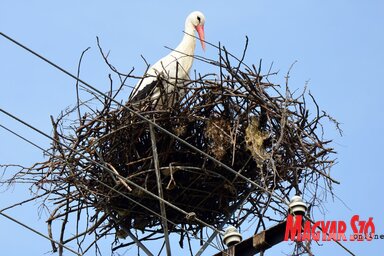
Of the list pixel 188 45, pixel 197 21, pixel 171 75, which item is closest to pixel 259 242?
pixel 171 75

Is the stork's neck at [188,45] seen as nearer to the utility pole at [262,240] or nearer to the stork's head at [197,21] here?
the stork's head at [197,21]

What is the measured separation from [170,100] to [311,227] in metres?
2.72

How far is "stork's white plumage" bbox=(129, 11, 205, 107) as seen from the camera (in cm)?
795

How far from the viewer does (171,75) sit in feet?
29.0

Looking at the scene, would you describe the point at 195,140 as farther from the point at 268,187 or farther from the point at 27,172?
the point at 27,172

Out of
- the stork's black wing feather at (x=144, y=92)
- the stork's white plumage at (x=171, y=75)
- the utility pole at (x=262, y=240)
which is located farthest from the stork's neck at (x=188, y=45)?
the utility pole at (x=262, y=240)

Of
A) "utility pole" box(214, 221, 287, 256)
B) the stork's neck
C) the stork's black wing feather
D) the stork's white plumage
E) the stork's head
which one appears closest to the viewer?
"utility pole" box(214, 221, 287, 256)

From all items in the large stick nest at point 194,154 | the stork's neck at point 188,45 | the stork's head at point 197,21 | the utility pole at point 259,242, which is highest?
the stork's head at point 197,21

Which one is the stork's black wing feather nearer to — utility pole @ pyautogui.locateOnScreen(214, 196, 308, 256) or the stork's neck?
the stork's neck

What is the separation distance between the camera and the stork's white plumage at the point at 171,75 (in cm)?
795

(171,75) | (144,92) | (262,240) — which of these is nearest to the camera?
(262,240)

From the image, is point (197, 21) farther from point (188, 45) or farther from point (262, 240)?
point (262, 240)

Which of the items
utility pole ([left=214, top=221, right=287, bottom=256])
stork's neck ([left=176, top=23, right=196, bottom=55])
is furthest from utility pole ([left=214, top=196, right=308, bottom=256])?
stork's neck ([left=176, top=23, right=196, bottom=55])

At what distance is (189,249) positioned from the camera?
792 cm
